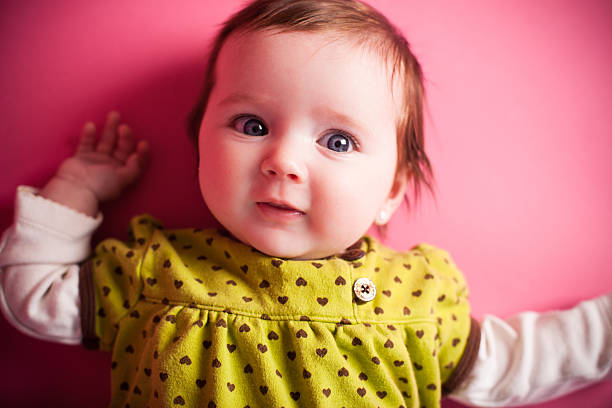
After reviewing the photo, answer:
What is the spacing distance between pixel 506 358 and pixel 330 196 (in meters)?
0.58

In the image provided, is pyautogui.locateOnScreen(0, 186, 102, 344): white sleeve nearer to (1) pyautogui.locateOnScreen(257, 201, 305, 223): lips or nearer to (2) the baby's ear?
(1) pyautogui.locateOnScreen(257, 201, 305, 223): lips

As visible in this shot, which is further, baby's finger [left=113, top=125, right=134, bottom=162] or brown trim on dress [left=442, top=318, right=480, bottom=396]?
baby's finger [left=113, top=125, right=134, bottom=162]

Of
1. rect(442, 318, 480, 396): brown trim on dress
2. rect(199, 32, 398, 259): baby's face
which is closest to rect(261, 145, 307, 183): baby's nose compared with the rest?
rect(199, 32, 398, 259): baby's face

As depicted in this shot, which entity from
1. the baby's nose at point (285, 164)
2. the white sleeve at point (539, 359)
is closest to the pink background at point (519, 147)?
the white sleeve at point (539, 359)

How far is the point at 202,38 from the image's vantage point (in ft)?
3.22

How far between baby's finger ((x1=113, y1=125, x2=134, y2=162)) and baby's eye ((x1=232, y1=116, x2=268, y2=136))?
0.36 metres

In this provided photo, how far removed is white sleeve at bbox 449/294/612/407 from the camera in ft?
2.85

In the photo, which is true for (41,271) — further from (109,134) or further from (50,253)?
(109,134)

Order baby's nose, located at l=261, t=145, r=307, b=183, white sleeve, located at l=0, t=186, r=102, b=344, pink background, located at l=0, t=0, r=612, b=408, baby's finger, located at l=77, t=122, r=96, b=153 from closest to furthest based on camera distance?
baby's nose, located at l=261, t=145, r=307, b=183, white sleeve, located at l=0, t=186, r=102, b=344, baby's finger, located at l=77, t=122, r=96, b=153, pink background, located at l=0, t=0, r=612, b=408

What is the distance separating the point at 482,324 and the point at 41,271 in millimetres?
958

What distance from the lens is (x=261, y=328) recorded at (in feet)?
2.37

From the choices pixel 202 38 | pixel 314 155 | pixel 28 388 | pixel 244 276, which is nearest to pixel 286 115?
pixel 314 155

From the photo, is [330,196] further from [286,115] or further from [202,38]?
[202,38]

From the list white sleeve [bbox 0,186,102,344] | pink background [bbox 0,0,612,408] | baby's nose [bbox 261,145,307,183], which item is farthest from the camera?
pink background [bbox 0,0,612,408]
